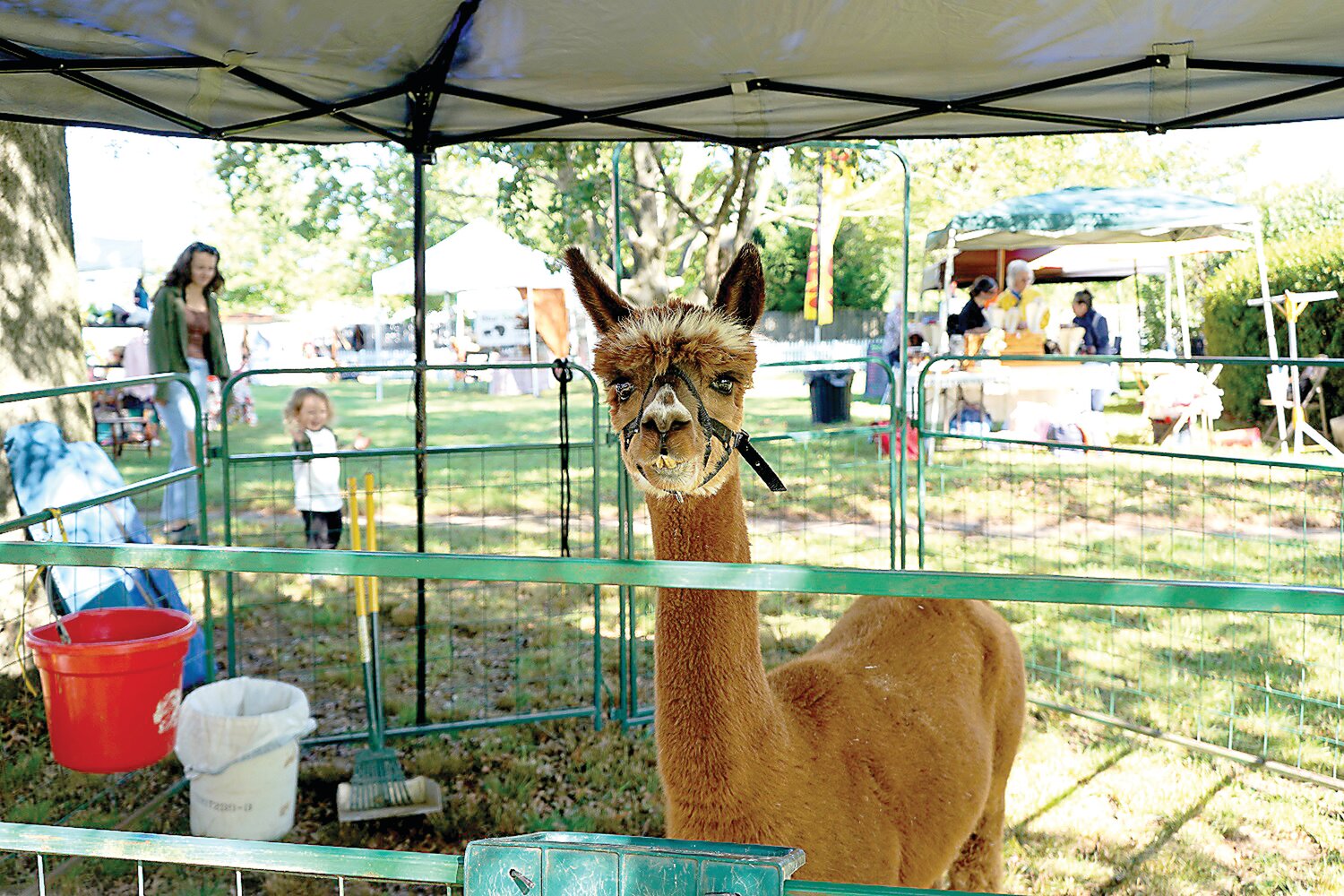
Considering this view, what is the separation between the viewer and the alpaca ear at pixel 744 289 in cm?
292

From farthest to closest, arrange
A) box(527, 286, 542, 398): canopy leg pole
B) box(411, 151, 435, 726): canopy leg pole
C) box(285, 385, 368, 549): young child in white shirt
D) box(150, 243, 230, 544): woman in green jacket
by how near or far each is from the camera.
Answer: box(527, 286, 542, 398): canopy leg pole < box(150, 243, 230, 544): woman in green jacket < box(285, 385, 368, 549): young child in white shirt < box(411, 151, 435, 726): canopy leg pole

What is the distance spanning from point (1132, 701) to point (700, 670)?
399 cm

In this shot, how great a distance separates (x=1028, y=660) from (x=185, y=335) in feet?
20.0

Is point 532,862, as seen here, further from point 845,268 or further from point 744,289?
point 845,268

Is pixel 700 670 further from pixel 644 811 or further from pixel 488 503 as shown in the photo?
pixel 488 503

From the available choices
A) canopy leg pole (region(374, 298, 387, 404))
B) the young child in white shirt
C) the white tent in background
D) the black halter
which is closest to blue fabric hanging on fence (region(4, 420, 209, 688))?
the young child in white shirt

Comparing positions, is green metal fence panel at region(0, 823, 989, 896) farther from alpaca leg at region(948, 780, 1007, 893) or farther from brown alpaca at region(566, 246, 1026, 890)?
alpaca leg at region(948, 780, 1007, 893)

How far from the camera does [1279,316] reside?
1656 cm

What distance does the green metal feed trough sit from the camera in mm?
1333

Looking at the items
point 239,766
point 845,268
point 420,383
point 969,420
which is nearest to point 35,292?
point 420,383

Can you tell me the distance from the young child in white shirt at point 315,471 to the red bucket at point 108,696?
2.78 meters

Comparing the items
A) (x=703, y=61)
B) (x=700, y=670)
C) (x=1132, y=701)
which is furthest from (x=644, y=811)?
(x=703, y=61)

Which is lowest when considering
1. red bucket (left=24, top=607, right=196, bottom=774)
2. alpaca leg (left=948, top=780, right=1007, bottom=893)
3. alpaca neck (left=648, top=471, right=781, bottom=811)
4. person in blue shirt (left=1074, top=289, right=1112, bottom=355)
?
alpaca leg (left=948, top=780, right=1007, bottom=893)

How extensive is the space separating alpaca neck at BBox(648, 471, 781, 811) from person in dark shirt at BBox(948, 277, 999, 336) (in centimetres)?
1074
